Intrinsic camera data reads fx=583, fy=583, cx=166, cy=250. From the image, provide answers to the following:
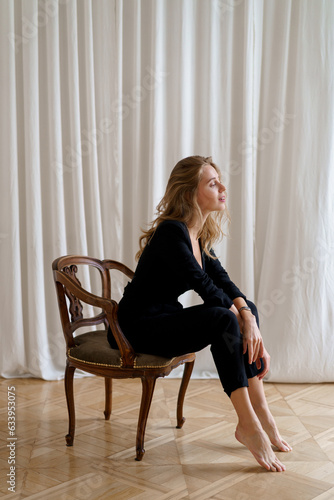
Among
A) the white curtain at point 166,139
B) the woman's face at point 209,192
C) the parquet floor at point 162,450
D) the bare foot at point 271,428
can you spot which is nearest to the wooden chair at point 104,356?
the parquet floor at point 162,450

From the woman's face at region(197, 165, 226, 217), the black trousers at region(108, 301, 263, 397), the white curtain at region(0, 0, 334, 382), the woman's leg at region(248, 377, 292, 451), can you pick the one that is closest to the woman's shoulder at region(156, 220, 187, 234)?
the woman's face at region(197, 165, 226, 217)

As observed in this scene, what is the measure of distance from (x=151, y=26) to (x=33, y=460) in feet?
7.53

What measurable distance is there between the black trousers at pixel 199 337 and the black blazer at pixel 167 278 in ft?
0.19

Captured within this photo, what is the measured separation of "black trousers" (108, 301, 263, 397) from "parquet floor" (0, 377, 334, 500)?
1.03 ft

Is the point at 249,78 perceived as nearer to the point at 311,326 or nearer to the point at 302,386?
the point at 311,326

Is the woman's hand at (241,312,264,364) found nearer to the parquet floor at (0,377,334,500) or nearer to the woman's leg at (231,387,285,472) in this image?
the woman's leg at (231,387,285,472)

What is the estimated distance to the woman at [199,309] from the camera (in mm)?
2008

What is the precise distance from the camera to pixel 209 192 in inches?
90.0

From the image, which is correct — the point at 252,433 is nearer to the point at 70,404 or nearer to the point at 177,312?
the point at 177,312

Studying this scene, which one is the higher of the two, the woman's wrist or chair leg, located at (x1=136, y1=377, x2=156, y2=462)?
the woman's wrist

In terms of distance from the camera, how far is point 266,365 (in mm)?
2186

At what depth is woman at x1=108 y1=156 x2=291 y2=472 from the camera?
2008 mm


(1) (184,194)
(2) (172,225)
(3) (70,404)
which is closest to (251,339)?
(2) (172,225)

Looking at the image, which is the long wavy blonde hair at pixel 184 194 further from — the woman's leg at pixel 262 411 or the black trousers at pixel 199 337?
the woman's leg at pixel 262 411
